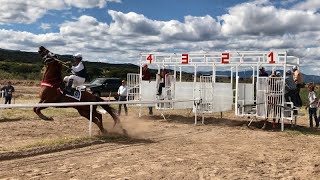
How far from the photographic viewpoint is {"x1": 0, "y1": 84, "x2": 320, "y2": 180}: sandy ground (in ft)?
24.3

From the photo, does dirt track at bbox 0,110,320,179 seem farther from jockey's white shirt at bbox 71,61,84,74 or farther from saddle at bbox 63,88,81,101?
jockey's white shirt at bbox 71,61,84,74

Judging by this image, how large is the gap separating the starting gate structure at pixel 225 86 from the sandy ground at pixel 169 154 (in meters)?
0.88

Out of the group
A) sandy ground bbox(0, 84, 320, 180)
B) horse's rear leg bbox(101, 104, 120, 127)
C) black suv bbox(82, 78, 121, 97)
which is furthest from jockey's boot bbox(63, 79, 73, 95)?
black suv bbox(82, 78, 121, 97)

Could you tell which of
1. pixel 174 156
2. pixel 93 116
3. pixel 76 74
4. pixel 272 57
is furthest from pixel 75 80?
pixel 272 57

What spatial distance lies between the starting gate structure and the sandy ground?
2.87 ft

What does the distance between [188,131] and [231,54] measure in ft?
12.3

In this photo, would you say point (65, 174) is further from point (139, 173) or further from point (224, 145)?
point (224, 145)

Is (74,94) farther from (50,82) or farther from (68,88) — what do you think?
(50,82)

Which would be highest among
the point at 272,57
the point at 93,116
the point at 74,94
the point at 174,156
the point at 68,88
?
the point at 272,57

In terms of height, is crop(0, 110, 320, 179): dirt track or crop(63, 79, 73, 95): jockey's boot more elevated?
crop(63, 79, 73, 95): jockey's boot

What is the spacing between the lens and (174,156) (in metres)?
9.06

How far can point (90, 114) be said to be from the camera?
1159cm

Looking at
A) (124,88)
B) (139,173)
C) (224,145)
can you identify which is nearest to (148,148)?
(224,145)

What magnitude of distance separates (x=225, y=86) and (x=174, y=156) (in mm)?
8743
